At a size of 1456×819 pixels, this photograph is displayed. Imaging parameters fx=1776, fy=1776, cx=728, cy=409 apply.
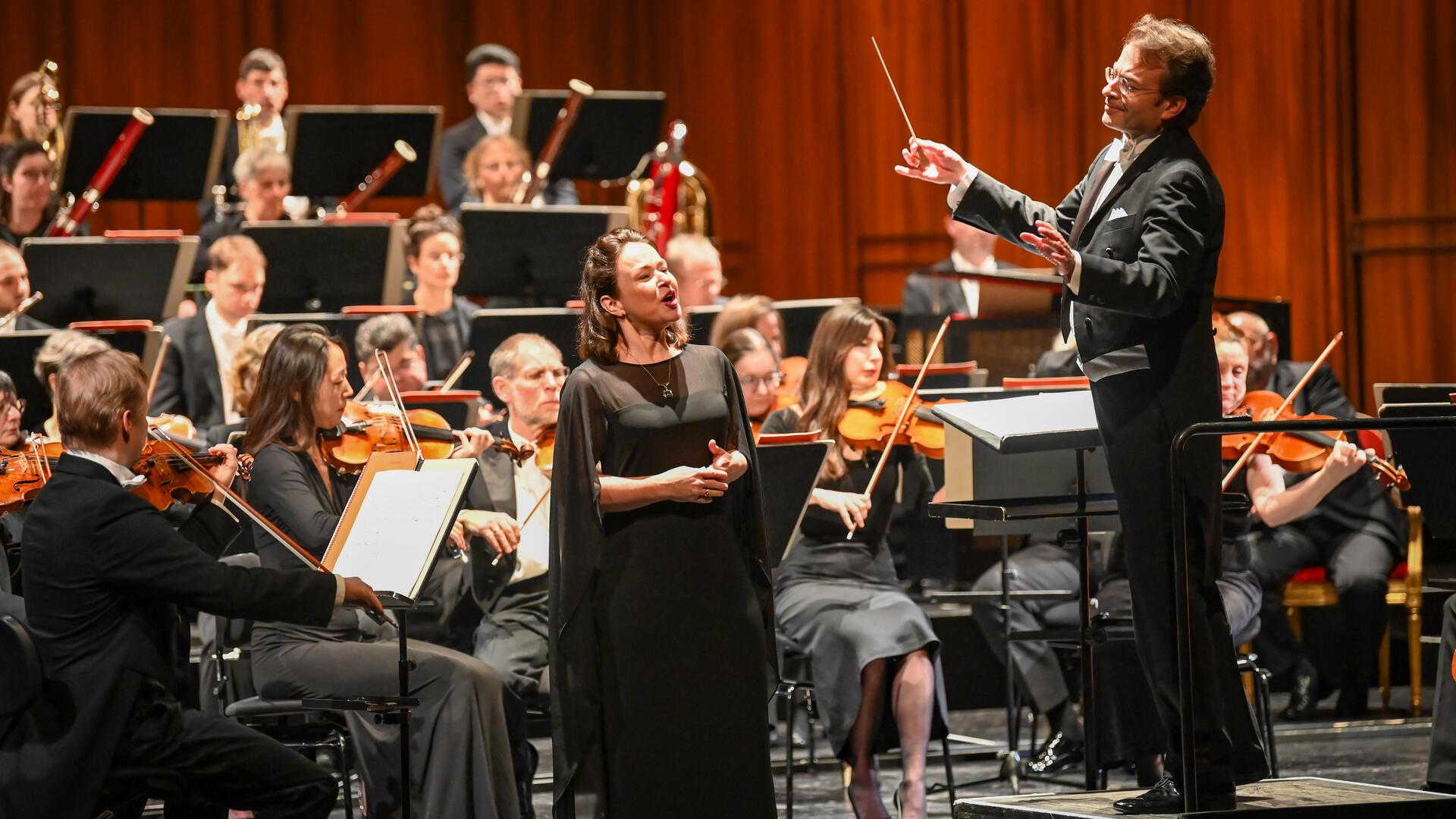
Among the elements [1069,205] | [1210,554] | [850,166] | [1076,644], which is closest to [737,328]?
[1076,644]

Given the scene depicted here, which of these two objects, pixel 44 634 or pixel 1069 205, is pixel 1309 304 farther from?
pixel 44 634

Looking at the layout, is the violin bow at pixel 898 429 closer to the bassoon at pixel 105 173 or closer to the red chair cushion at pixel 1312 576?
the red chair cushion at pixel 1312 576

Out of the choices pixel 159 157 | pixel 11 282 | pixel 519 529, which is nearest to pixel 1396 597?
pixel 519 529

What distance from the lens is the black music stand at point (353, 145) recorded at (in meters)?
6.70

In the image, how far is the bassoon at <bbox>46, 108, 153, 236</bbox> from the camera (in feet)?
20.9

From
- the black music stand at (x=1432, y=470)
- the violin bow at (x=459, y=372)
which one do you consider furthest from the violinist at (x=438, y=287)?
the black music stand at (x=1432, y=470)

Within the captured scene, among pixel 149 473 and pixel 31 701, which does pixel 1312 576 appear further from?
pixel 31 701

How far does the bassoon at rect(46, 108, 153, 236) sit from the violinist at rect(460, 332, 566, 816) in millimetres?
2543

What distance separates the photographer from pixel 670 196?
752 centimetres

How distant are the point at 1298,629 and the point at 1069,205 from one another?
277 cm

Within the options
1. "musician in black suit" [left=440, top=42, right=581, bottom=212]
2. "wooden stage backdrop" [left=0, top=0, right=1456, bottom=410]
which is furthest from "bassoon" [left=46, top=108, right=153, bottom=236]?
A: "wooden stage backdrop" [left=0, top=0, right=1456, bottom=410]

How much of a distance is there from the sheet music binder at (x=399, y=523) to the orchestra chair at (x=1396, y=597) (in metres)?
3.11

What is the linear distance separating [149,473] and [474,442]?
0.84 meters

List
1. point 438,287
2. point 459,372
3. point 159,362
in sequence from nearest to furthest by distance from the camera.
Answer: point 159,362
point 459,372
point 438,287
